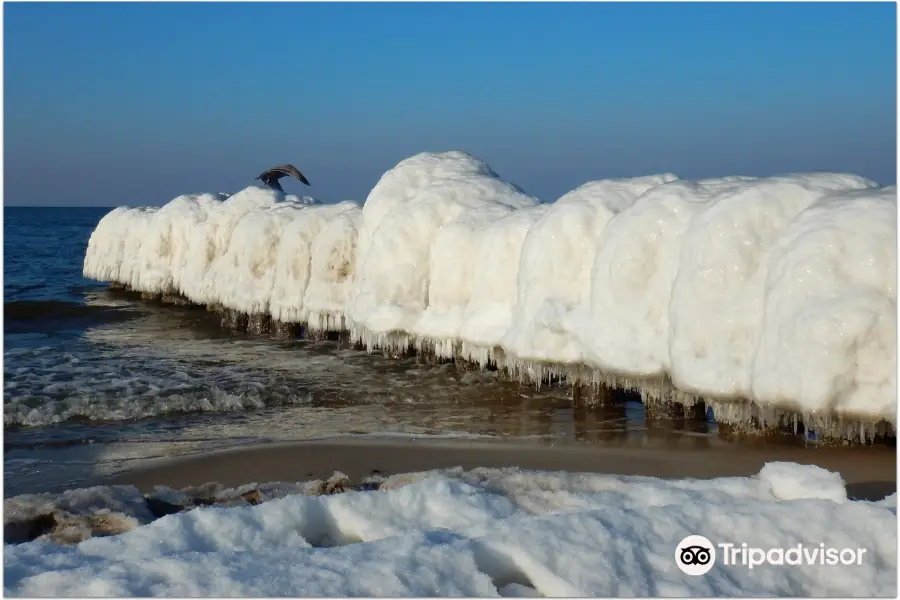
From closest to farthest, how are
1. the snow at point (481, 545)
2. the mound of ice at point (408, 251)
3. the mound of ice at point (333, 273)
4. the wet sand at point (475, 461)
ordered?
the snow at point (481, 545)
the wet sand at point (475, 461)
the mound of ice at point (408, 251)
the mound of ice at point (333, 273)

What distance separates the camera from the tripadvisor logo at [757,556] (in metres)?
4.79

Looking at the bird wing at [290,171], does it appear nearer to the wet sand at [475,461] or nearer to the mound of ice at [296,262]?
the mound of ice at [296,262]

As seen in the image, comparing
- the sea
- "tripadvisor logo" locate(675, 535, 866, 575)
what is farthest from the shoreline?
"tripadvisor logo" locate(675, 535, 866, 575)

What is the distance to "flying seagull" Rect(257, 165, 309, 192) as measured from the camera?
25652 mm

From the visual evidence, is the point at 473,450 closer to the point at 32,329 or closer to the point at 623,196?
the point at 623,196

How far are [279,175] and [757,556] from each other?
23.5 meters

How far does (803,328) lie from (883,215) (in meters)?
1.20

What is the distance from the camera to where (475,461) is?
8438 millimetres

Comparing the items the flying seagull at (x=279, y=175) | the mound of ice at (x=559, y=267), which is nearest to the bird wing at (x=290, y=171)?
the flying seagull at (x=279, y=175)

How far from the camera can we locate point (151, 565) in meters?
4.70

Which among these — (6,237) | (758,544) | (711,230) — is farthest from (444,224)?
(6,237)

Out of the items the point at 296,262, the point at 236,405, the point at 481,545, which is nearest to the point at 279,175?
the point at 296,262

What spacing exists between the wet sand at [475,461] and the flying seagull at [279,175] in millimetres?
17298

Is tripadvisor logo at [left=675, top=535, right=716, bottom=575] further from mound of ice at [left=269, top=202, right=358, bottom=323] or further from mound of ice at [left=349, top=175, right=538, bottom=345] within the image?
mound of ice at [left=269, top=202, right=358, bottom=323]
